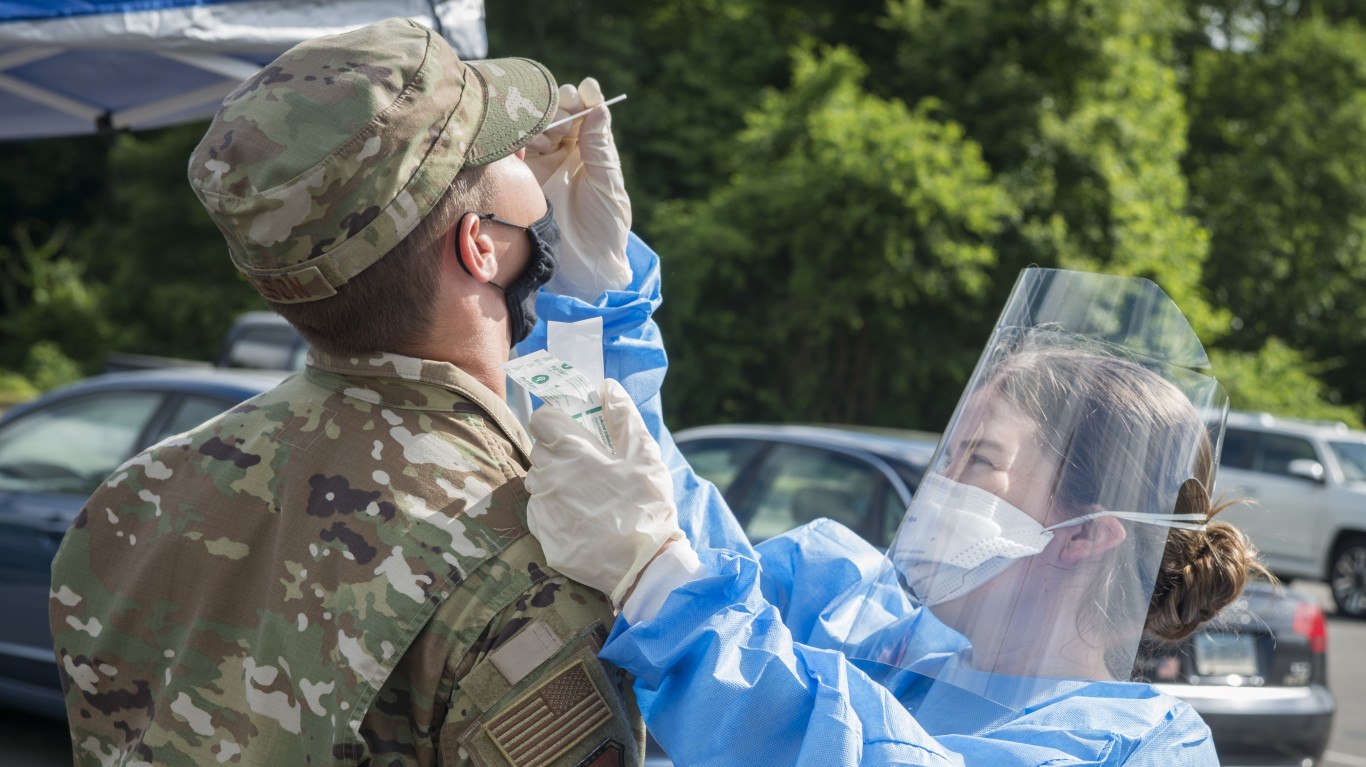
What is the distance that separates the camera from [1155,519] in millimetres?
1959

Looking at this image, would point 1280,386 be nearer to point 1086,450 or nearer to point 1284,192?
point 1284,192

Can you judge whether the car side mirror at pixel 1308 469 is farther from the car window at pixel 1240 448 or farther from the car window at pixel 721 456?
the car window at pixel 721 456

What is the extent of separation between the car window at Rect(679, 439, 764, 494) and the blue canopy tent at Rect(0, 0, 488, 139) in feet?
10.1

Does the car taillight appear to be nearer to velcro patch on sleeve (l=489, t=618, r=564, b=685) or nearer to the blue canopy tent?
the blue canopy tent

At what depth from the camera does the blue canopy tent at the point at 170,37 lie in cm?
277

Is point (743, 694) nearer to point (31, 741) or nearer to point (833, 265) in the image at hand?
point (31, 741)

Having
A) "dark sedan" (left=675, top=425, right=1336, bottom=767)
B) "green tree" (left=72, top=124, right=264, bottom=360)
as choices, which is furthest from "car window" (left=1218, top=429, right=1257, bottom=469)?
"green tree" (left=72, top=124, right=264, bottom=360)

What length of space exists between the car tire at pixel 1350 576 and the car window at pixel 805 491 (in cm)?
915

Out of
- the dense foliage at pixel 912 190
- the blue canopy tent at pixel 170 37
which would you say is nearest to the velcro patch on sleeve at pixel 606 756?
the blue canopy tent at pixel 170 37

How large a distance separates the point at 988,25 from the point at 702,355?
5.62 m

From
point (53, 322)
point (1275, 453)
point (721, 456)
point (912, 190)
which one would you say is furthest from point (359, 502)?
point (53, 322)

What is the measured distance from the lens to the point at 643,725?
1.64 m

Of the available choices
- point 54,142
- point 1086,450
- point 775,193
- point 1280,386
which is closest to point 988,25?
point 775,193

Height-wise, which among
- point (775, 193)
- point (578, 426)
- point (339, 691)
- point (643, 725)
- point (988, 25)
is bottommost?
point (775, 193)
